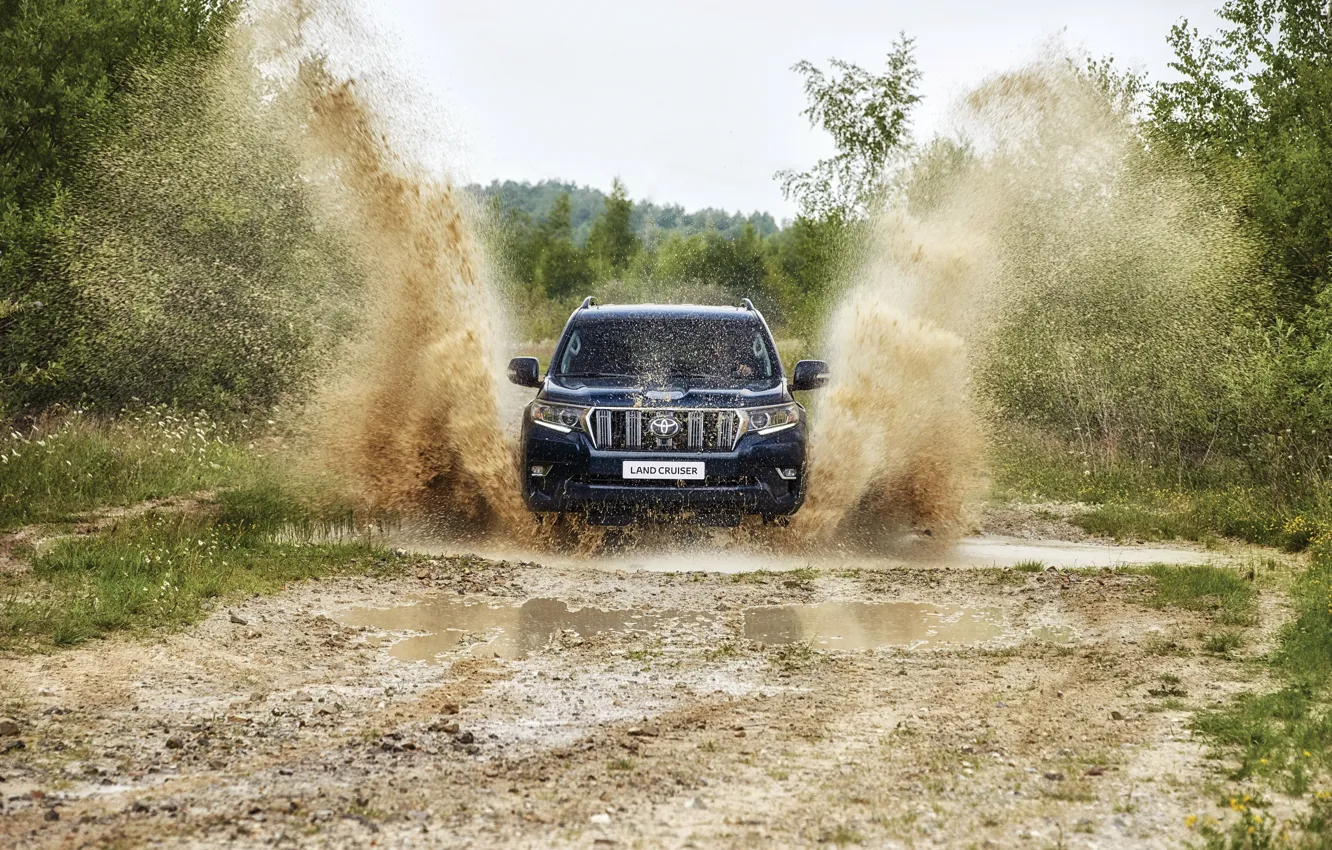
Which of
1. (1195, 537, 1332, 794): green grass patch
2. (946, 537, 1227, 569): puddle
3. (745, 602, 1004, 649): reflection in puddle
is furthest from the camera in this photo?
(946, 537, 1227, 569): puddle

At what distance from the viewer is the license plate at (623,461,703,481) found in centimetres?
1096

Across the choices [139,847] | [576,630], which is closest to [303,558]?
[576,630]

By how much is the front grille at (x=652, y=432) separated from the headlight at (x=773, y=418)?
9.8 inches

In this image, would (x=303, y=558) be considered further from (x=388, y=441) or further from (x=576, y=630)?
(x=576, y=630)

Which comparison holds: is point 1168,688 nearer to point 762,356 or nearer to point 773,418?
point 773,418

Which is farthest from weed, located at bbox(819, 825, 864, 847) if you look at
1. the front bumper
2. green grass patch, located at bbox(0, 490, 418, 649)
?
the front bumper

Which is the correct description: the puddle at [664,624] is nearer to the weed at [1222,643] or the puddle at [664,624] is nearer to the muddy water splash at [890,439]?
the weed at [1222,643]

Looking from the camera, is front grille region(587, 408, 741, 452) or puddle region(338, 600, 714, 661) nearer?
puddle region(338, 600, 714, 661)

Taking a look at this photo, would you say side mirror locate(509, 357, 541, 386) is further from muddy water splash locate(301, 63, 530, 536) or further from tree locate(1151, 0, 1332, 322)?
tree locate(1151, 0, 1332, 322)

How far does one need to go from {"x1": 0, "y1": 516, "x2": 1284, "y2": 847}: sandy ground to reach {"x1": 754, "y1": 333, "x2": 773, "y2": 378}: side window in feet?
8.79

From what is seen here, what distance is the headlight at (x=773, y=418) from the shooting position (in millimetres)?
11203

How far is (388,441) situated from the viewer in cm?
1396

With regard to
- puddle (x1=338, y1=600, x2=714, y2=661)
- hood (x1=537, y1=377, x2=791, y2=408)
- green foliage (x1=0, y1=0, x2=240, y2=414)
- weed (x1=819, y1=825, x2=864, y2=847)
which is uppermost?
green foliage (x1=0, y1=0, x2=240, y2=414)

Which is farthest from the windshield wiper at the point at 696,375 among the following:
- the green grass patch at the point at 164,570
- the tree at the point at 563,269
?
the tree at the point at 563,269
